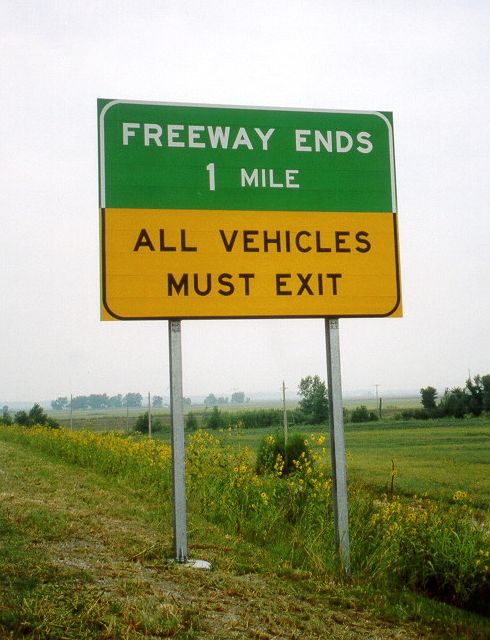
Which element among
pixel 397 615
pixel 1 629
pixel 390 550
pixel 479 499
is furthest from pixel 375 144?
pixel 479 499

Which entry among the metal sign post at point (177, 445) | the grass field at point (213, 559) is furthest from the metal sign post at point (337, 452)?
the metal sign post at point (177, 445)

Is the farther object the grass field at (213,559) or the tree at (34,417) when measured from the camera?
the tree at (34,417)

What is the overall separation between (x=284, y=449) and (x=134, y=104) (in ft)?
Result: 29.1

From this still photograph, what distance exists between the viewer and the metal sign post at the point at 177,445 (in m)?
5.54

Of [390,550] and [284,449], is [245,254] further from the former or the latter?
[284,449]

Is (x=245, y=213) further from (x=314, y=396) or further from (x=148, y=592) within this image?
(x=314, y=396)

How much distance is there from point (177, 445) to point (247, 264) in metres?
1.69

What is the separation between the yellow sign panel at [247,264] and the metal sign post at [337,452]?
1.37ft

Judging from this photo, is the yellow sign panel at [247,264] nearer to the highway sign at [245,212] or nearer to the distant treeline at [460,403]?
the highway sign at [245,212]

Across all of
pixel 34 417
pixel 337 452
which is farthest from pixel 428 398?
pixel 337 452

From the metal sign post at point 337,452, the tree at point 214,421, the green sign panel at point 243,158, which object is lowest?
the tree at point 214,421

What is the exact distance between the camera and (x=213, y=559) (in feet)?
18.3

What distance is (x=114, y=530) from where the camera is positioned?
6.38 meters

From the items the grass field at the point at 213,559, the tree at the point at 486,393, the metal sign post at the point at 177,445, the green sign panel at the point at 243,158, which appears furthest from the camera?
the tree at the point at 486,393
